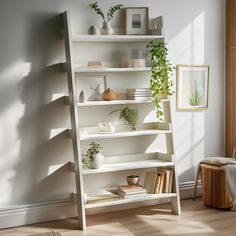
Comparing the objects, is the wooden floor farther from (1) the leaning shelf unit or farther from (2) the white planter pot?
(2) the white planter pot

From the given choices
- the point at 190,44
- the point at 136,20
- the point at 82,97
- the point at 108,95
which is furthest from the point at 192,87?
the point at 82,97

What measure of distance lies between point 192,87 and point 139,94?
35.9 inches

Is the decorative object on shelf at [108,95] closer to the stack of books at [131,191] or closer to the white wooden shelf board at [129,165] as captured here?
the white wooden shelf board at [129,165]

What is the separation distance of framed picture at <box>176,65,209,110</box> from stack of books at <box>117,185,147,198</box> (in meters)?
1.16

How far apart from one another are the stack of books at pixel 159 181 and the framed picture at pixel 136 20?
1517 mm

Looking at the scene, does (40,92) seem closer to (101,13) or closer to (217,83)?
(101,13)

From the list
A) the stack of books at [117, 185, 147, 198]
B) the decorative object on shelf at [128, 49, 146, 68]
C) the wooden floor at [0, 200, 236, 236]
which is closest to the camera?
the wooden floor at [0, 200, 236, 236]

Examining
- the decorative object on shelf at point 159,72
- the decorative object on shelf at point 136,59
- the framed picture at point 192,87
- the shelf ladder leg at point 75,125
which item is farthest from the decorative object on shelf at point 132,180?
the decorative object on shelf at point 136,59

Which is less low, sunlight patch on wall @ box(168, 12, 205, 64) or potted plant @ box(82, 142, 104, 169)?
sunlight patch on wall @ box(168, 12, 205, 64)

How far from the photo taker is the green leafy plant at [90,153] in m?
4.38

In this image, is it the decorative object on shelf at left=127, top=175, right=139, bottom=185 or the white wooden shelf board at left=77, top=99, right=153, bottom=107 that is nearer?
the white wooden shelf board at left=77, top=99, right=153, bottom=107

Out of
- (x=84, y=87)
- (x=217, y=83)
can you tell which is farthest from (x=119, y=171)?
(x=217, y=83)

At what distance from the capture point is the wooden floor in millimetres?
4020

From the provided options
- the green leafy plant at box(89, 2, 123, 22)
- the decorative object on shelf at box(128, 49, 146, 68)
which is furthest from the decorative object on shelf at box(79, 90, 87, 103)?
the green leafy plant at box(89, 2, 123, 22)
